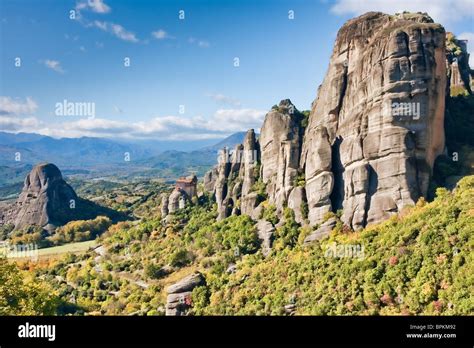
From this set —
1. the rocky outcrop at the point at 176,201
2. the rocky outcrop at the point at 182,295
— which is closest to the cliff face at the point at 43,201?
the rocky outcrop at the point at 176,201

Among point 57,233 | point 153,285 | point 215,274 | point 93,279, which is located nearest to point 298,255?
point 215,274

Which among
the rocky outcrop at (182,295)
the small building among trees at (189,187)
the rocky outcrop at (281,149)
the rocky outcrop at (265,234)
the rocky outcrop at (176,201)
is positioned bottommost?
→ the rocky outcrop at (182,295)

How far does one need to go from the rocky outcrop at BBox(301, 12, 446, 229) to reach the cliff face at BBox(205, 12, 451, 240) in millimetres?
59

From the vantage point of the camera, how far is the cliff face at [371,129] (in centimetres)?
2631

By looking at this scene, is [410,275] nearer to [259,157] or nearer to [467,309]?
[467,309]

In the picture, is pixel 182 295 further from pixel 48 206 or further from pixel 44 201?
pixel 44 201

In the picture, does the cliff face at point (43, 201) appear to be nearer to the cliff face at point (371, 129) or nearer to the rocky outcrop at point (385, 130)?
the cliff face at point (371, 129)

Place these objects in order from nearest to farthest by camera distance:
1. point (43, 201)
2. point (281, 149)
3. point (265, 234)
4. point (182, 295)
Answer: point (182, 295) < point (265, 234) < point (281, 149) < point (43, 201)

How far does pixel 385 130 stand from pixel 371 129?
3.33 ft

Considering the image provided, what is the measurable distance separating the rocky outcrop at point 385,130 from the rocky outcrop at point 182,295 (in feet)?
29.1

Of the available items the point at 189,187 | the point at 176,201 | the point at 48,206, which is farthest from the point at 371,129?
the point at 48,206

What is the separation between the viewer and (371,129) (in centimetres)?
2756

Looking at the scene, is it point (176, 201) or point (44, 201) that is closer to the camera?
point (176, 201)

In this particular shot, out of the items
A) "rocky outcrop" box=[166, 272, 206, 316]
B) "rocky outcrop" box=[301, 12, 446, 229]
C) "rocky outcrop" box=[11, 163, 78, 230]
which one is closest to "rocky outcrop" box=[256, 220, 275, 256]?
"rocky outcrop" box=[301, 12, 446, 229]
